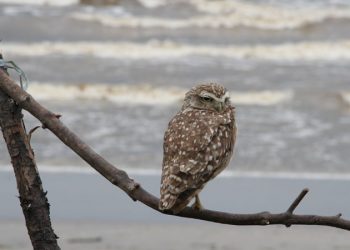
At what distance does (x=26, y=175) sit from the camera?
2881 mm

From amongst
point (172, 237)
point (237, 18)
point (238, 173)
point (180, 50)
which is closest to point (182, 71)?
point (180, 50)

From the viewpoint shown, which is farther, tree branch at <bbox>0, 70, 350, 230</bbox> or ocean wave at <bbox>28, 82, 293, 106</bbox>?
ocean wave at <bbox>28, 82, 293, 106</bbox>

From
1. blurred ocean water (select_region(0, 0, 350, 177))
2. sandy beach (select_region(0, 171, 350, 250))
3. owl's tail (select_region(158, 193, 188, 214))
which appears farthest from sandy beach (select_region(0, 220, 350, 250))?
owl's tail (select_region(158, 193, 188, 214))

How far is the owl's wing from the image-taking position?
109 inches

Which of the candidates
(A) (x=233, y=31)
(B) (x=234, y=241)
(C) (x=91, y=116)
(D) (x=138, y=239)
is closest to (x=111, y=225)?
(D) (x=138, y=239)

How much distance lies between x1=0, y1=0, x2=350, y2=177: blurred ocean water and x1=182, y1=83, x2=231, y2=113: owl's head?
5.18 metres

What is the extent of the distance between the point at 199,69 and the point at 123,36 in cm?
325

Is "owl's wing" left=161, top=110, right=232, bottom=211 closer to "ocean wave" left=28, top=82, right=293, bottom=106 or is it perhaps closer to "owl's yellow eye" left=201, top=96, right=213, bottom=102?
"owl's yellow eye" left=201, top=96, right=213, bottom=102

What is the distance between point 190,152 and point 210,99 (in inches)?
25.0

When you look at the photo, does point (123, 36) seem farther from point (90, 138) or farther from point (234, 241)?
point (234, 241)

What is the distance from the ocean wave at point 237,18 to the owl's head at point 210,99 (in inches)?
533

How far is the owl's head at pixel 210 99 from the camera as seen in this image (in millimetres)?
3461

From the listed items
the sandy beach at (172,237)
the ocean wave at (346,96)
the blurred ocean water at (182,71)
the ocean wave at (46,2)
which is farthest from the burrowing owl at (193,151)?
the ocean wave at (46,2)

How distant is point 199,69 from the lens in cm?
1341
